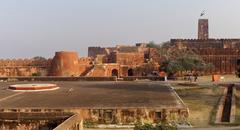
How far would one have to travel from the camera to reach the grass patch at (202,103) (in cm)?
2015

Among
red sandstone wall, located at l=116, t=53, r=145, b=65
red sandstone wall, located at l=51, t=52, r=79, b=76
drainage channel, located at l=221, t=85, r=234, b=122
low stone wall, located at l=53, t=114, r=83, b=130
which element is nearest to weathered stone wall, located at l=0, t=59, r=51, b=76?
red sandstone wall, located at l=51, t=52, r=79, b=76

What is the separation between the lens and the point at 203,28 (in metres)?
79.0

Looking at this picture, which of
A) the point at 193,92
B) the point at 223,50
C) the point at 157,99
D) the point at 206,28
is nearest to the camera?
the point at 157,99

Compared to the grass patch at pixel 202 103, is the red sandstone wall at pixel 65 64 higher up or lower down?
higher up

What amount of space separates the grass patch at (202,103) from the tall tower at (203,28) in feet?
157

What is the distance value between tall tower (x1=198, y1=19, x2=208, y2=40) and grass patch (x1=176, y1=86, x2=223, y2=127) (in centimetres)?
4775

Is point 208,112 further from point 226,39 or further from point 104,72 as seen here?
point 226,39

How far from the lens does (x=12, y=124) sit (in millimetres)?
11766

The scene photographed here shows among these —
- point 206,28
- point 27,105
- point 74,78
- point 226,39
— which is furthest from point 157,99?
point 206,28

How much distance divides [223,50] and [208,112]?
3208 centimetres

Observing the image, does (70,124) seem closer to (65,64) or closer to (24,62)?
(65,64)

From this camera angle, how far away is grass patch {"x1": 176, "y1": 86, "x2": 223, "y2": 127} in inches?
793

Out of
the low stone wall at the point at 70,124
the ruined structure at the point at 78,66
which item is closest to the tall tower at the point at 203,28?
the ruined structure at the point at 78,66

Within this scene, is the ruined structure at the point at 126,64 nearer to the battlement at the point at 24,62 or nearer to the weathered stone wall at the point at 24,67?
the battlement at the point at 24,62
